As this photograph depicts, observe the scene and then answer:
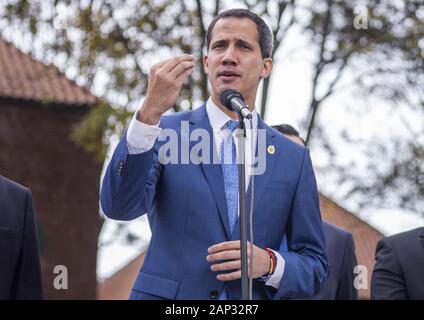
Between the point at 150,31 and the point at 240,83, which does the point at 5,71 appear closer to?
the point at 150,31

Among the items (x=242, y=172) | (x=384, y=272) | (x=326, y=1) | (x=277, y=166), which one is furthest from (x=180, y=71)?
(x=326, y=1)

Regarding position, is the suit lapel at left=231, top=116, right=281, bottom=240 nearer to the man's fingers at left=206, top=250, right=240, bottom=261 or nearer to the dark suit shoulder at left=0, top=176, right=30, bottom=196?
the man's fingers at left=206, top=250, right=240, bottom=261

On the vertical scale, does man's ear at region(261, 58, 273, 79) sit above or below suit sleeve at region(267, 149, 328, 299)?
above

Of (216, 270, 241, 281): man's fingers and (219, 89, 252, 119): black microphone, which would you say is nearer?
(219, 89, 252, 119): black microphone

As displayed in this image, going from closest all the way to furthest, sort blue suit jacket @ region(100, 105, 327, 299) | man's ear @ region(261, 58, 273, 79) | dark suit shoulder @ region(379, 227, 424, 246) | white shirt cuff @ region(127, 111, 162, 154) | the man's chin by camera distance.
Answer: white shirt cuff @ region(127, 111, 162, 154)
blue suit jacket @ region(100, 105, 327, 299)
the man's chin
man's ear @ region(261, 58, 273, 79)
dark suit shoulder @ region(379, 227, 424, 246)

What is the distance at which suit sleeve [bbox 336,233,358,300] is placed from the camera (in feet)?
22.7

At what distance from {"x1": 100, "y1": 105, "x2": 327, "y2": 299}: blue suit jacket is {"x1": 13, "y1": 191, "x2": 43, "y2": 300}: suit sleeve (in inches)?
16.4

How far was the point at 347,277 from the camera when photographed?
22.8 ft

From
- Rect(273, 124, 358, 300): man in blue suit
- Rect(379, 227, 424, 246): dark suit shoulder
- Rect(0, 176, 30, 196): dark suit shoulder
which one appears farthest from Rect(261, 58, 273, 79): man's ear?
Rect(273, 124, 358, 300): man in blue suit

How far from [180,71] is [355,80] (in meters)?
13.5

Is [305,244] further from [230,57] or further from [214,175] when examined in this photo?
[230,57]

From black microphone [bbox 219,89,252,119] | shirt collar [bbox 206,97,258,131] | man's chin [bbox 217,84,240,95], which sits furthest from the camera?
shirt collar [bbox 206,97,258,131]

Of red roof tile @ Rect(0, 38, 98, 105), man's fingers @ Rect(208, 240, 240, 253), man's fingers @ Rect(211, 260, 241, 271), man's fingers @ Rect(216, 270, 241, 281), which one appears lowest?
man's fingers @ Rect(216, 270, 241, 281)

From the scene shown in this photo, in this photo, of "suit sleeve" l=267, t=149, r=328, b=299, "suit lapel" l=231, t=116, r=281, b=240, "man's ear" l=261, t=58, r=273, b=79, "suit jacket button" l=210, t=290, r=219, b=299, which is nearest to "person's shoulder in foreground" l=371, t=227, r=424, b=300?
"suit sleeve" l=267, t=149, r=328, b=299
